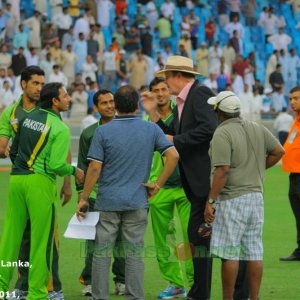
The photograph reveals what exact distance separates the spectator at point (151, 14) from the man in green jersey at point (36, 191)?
26.1m

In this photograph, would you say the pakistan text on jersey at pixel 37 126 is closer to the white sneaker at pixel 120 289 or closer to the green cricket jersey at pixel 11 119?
the green cricket jersey at pixel 11 119

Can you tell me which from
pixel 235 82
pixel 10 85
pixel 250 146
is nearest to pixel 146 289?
pixel 250 146

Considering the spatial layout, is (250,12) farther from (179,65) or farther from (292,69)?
(179,65)

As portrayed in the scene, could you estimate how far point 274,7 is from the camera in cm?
Result: 3872

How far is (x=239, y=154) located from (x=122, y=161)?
97cm

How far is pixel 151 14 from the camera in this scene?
34781mm

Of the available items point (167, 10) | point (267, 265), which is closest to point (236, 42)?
point (167, 10)

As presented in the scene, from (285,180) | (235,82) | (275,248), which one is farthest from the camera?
(235,82)

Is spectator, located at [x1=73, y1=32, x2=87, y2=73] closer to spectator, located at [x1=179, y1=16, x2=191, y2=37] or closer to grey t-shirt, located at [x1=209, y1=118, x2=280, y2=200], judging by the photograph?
spectator, located at [x1=179, y1=16, x2=191, y2=37]

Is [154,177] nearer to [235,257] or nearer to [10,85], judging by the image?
[235,257]

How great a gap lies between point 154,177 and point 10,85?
1717 cm

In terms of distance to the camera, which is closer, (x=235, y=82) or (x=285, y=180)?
(x=285, y=180)

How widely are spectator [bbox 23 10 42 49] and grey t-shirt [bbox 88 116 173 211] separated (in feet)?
73.0

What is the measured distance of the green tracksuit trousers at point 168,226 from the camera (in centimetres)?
970
